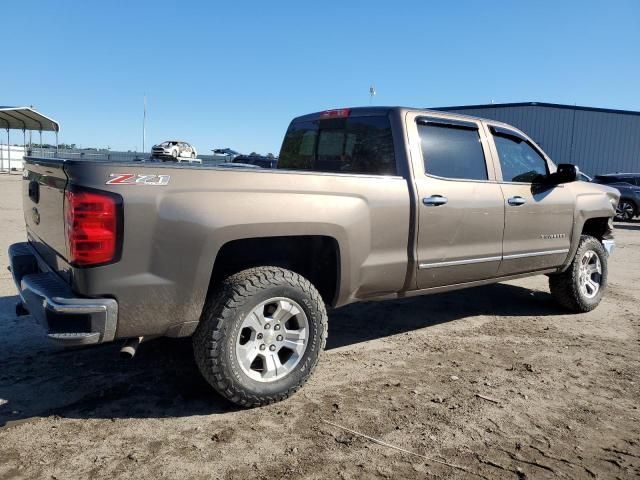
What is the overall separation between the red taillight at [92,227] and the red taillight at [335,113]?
242cm

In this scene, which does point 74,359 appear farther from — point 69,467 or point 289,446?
point 289,446

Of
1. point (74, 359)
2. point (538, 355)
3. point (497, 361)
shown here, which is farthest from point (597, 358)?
point (74, 359)

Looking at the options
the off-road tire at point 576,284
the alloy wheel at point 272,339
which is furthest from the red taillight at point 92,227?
the off-road tire at point 576,284

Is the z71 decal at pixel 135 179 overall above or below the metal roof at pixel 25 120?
below

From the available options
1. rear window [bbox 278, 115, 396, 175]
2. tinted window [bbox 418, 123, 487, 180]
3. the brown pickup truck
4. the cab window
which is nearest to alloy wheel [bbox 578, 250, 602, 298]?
the brown pickup truck

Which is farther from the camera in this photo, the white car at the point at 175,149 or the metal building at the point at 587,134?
the metal building at the point at 587,134

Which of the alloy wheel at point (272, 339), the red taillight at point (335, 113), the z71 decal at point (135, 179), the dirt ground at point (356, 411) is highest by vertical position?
the red taillight at point (335, 113)

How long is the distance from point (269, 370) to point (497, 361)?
198cm

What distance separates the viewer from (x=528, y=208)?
4.82 metres

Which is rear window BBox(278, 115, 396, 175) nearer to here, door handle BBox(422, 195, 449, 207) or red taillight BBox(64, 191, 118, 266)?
door handle BBox(422, 195, 449, 207)

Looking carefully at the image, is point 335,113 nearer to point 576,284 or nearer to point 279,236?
point 279,236

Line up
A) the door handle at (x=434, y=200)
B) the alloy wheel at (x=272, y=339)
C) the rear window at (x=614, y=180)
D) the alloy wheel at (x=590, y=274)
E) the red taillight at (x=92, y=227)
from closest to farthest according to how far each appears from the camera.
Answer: the red taillight at (x=92, y=227), the alloy wheel at (x=272, y=339), the door handle at (x=434, y=200), the alloy wheel at (x=590, y=274), the rear window at (x=614, y=180)

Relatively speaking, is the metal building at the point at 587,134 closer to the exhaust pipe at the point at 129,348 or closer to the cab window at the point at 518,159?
the cab window at the point at 518,159

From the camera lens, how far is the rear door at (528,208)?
15.4ft
